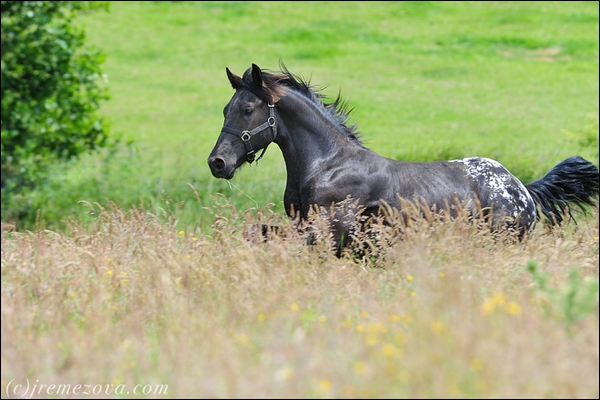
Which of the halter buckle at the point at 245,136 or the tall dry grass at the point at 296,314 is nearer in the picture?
the tall dry grass at the point at 296,314

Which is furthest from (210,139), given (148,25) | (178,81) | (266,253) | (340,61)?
(266,253)

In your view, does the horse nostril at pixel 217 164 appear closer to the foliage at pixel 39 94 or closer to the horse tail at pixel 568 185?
the horse tail at pixel 568 185

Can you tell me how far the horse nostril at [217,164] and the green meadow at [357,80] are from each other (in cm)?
521

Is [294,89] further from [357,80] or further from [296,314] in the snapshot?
[357,80]

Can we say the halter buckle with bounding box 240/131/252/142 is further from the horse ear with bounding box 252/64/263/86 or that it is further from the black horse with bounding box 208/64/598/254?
the horse ear with bounding box 252/64/263/86

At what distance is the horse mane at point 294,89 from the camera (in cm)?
699

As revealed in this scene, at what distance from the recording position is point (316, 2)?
114ft

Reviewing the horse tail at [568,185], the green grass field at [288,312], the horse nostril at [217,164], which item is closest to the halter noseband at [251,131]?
the horse nostril at [217,164]

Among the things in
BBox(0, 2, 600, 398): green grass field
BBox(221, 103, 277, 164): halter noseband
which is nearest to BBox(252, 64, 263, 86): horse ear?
BBox(221, 103, 277, 164): halter noseband

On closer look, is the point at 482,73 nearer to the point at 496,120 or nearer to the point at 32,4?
the point at 496,120

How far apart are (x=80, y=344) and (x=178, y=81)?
2319 centimetres

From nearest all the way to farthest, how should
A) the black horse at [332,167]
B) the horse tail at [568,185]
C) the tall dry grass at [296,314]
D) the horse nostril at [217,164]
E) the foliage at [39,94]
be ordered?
1. the tall dry grass at [296,314]
2. the horse nostril at [217,164]
3. the black horse at [332,167]
4. the horse tail at [568,185]
5. the foliage at [39,94]

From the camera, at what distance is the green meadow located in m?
15.1

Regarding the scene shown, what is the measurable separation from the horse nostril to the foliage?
8125 mm
